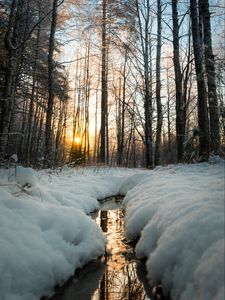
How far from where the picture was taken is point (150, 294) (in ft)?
7.89

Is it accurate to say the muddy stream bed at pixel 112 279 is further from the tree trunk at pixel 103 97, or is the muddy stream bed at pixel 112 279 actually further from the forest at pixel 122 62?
the tree trunk at pixel 103 97

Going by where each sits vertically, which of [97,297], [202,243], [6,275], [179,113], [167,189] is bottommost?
[97,297]

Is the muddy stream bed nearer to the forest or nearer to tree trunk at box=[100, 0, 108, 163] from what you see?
the forest

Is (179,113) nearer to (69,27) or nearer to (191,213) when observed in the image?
(69,27)

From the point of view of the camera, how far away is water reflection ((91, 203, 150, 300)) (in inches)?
101

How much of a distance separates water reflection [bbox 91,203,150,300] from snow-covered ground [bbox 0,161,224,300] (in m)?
0.17

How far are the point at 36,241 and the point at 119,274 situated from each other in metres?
0.89

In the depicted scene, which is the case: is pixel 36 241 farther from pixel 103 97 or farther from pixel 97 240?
pixel 103 97

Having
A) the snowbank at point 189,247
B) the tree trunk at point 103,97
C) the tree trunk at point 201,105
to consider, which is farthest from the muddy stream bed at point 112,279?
the tree trunk at point 103,97

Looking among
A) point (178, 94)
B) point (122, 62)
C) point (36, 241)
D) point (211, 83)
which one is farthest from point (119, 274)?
point (122, 62)

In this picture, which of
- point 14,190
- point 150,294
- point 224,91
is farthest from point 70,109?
point 150,294

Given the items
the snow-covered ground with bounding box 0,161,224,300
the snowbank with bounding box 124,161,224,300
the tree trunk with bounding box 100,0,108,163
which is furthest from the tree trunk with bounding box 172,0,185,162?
the snowbank with bounding box 124,161,224,300

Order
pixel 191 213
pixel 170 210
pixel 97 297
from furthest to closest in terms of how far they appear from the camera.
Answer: pixel 170 210 → pixel 97 297 → pixel 191 213

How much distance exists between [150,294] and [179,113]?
897cm
